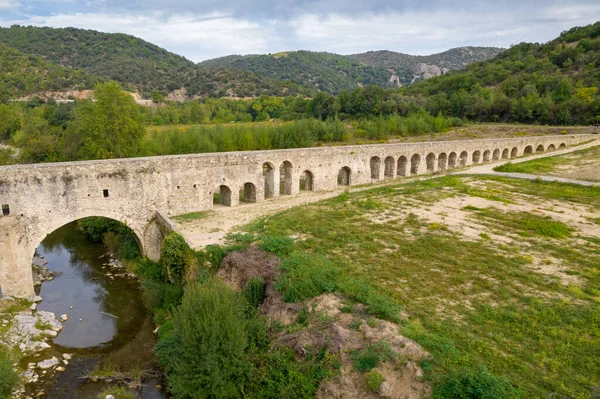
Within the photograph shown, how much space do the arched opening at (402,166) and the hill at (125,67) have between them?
6277 cm

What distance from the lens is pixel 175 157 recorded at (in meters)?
19.0

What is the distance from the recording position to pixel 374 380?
841 centimetres

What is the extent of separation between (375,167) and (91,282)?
19380mm

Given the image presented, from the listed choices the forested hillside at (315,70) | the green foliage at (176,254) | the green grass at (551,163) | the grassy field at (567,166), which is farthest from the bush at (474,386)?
the forested hillside at (315,70)

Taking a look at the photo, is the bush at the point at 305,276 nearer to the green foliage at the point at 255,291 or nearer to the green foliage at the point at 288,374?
the green foliage at the point at 255,291

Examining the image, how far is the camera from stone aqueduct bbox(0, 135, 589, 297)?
15078 mm

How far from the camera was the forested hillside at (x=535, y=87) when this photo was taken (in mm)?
56125

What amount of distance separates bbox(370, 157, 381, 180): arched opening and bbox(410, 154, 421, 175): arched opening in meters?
4.45

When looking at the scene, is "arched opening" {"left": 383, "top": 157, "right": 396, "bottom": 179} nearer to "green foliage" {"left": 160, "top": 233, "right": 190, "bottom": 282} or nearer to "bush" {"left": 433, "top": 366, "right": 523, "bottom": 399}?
"green foliage" {"left": 160, "top": 233, "right": 190, "bottom": 282}

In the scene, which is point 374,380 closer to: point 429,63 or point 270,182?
point 270,182

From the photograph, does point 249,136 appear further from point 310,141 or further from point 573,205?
point 573,205

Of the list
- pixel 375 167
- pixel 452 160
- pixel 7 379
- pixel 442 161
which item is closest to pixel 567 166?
pixel 452 160

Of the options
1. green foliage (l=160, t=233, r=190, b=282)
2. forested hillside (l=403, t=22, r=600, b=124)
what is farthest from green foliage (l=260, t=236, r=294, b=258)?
forested hillside (l=403, t=22, r=600, b=124)

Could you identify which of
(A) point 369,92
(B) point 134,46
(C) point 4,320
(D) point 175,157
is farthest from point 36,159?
A: (B) point 134,46
